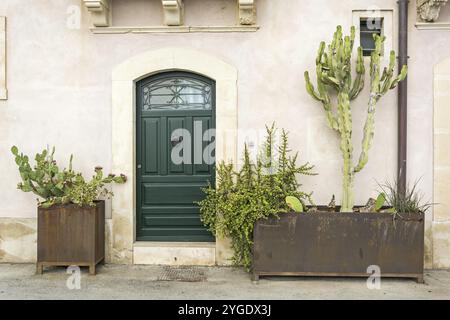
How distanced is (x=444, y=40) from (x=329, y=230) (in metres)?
2.84

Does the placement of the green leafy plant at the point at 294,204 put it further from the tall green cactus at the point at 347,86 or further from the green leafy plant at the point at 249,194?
the tall green cactus at the point at 347,86

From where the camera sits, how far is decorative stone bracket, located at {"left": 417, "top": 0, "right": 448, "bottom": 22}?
5.33m

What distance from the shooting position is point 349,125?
207 inches

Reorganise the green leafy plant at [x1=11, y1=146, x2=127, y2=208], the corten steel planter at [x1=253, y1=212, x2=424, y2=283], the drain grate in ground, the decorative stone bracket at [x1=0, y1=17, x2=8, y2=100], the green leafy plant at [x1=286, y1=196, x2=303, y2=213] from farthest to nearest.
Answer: the decorative stone bracket at [x1=0, y1=17, x2=8, y2=100] < the green leafy plant at [x1=11, y1=146, x2=127, y2=208] < the drain grate in ground < the green leafy plant at [x1=286, y1=196, x2=303, y2=213] < the corten steel planter at [x1=253, y1=212, x2=424, y2=283]

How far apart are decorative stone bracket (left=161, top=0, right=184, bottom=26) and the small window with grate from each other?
7.47ft

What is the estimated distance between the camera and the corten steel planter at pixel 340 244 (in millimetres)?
4844

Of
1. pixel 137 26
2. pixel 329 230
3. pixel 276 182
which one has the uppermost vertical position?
pixel 137 26

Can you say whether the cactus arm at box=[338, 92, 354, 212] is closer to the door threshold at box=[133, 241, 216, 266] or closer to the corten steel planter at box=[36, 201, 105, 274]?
the door threshold at box=[133, 241, 216, 266]

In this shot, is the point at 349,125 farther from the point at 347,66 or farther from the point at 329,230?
the point at 329,230

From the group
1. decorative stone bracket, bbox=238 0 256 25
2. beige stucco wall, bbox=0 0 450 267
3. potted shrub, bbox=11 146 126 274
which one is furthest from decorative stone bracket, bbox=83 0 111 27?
potted shrub, bbox=11 146 126 274

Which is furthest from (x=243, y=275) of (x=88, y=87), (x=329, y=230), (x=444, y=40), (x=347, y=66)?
(x=444, y=40)

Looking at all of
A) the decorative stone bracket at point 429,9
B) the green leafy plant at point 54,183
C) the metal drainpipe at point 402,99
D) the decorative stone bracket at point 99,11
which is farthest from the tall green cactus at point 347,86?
the green leafy plant at point 54,183

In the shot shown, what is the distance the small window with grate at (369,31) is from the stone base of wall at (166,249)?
2.34 meters

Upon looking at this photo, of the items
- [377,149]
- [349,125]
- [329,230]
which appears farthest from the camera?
[377,149]
